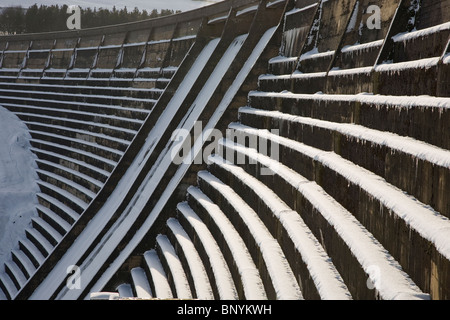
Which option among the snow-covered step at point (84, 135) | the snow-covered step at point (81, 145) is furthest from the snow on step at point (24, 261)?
the snow-covered step at point (84, 135)

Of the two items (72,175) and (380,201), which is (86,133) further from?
(380,201)

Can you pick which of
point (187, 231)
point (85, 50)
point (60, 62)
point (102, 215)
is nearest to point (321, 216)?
point (187, 231)

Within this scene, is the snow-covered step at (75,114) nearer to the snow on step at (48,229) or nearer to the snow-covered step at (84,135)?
the snow-covered step at (84,135)

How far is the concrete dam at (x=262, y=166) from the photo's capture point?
3.81 meters

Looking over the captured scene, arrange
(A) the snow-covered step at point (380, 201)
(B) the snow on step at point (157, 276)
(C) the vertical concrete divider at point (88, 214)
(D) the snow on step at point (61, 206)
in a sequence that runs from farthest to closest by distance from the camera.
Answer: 1. (D) the snow on step at point (61, 206)
2. (C) the vertical concrete divider at point (88, 214)
3. (B) the snow on step at point (157, 276)
4. (A) the snow-covered step at point (380, 201)

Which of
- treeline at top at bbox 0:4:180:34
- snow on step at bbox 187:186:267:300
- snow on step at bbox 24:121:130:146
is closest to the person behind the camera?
snow on step at bbox 187:186:267:300

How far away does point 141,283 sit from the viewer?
9.48 m

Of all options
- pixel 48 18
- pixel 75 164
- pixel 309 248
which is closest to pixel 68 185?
pixel 75 164

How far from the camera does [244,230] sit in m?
6.80

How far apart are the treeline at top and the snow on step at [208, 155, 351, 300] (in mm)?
49658

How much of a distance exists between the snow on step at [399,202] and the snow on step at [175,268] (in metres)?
2.65

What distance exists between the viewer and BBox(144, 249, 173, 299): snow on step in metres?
8.16

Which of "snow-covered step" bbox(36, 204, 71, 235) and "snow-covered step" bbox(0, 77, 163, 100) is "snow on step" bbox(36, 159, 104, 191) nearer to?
"snow-covered step" bbox(36, 204, 71, 235)

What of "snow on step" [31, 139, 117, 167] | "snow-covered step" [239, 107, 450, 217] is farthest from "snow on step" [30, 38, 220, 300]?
"snow-covered step" [239, 107, 450, 217]
